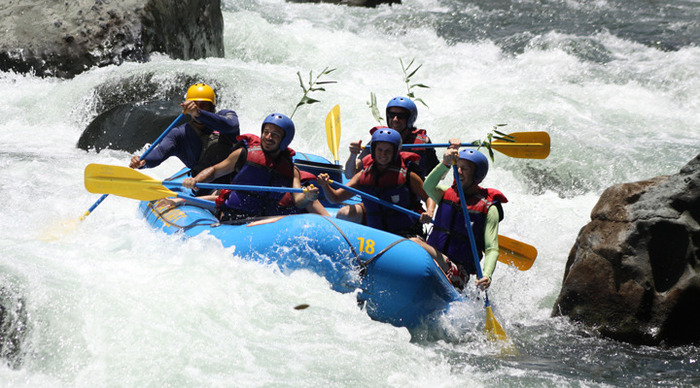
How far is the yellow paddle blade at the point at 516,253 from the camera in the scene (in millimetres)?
5297

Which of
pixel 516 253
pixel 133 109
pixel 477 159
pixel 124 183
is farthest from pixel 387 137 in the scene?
pixel 133 109

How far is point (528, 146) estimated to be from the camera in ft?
17.4

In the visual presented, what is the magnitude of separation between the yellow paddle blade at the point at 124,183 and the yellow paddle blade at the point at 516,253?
2.36 metres

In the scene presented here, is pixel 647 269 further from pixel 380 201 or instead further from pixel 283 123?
pixel 283 123

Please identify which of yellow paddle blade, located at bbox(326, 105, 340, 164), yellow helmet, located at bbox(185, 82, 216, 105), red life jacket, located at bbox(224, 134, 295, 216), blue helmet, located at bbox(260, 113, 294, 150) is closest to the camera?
blue helmet, located at bbox(260, 113, 294, 150)

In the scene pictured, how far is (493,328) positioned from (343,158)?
14.8 ft

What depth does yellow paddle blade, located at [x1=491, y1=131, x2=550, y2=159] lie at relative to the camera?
17.3 feet

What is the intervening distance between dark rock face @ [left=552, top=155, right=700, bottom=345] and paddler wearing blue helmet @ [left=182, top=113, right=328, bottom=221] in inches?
74.8

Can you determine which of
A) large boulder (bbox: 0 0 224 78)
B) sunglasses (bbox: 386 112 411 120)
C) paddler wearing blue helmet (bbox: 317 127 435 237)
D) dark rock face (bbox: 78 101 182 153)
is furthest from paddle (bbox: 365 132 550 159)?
large boulder (bbox: 0 0 224 78)

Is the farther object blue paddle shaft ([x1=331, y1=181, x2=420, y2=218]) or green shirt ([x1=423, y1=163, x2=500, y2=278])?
blue paddle shaft ([x1=331, y1=181, x2=420, y2=218])

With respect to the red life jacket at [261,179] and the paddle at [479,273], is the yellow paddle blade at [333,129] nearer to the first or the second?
the red life jacket at [261,179]

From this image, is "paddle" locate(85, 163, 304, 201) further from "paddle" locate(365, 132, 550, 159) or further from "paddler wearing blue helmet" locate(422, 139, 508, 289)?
"paddle" locate(365, 132, 550, 159)

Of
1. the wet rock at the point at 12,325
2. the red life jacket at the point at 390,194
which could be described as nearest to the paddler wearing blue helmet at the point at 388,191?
the red life jacket at the point at 390,194

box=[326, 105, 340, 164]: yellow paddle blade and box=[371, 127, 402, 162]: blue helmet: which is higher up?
box=[371, 127, 402, 162]: blue helmet
